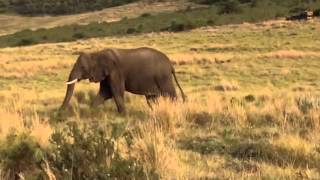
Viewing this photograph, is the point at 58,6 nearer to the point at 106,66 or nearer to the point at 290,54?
the point at 290,54

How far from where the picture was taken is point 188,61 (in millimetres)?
28922

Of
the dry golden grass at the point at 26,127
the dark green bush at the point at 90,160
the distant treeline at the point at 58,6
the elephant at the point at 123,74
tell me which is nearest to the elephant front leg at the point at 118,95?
the elephant at the point at 123,74

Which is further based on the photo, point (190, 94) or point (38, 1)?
point (38, 1)

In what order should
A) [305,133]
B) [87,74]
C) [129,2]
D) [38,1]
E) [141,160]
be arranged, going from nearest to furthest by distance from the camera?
[141,160]
[305,133]
[87,74]
[129,2]
[38,1]

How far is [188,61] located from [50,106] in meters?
13.3

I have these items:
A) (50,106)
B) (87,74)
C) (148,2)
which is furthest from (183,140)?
(148,2)

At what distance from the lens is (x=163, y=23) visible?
187 ft

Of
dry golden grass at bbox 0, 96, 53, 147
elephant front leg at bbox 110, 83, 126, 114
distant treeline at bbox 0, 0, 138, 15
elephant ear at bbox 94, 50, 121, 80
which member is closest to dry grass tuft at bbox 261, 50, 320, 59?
elephant ear at bbox 94, 50, 121, 80

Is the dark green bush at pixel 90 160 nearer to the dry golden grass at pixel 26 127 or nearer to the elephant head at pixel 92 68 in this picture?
the dry golden grass at pixel 26 127

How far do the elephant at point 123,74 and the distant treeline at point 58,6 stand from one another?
74322 millimetres

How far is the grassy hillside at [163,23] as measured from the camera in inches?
2078

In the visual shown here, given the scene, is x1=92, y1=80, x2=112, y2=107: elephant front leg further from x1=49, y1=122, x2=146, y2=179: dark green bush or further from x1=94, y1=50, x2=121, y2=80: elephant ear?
x1=49, y1=122, x2=146, y2=179: dark green bush

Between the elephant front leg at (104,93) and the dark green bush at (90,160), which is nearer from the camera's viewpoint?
the dark green bush at (90,160)

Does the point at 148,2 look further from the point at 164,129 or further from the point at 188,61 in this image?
the point at 164,129
